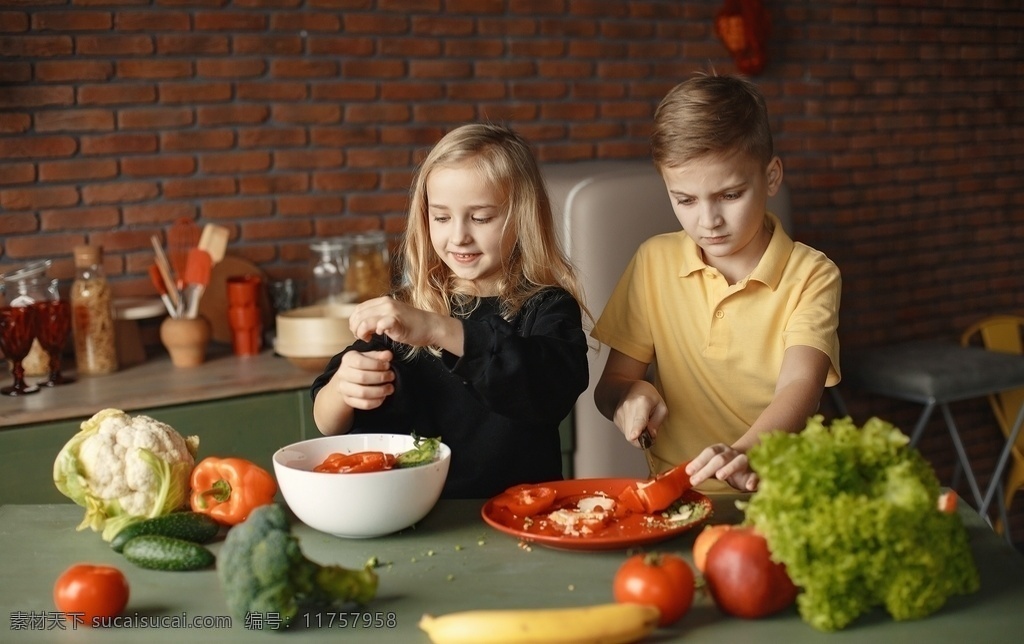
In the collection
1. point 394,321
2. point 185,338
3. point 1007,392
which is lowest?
point 1007,392

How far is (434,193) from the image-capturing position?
68.7 inches

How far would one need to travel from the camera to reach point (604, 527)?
1.36m

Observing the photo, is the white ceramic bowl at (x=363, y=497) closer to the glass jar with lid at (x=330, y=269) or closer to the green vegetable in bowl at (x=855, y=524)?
the green vegetable in bowl at (x=855, y=524)

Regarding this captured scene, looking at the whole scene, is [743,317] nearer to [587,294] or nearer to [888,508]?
[888,508]

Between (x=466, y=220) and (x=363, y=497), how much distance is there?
555 millimetres

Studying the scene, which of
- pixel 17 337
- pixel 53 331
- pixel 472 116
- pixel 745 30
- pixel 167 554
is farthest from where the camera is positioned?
pixel 745 30

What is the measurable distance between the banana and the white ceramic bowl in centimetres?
28

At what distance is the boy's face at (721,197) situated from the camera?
171 centimetres

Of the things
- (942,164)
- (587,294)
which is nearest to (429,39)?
(587,294)

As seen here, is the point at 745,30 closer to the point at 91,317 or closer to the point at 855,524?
the point at 91,317

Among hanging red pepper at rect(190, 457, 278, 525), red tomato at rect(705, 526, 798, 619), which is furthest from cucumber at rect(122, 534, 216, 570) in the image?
red tomato at rect(705, 526, 798, 619)

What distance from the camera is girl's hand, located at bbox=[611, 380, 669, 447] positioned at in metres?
1.62

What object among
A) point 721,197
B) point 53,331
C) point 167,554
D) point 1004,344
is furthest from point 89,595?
point 1004,344

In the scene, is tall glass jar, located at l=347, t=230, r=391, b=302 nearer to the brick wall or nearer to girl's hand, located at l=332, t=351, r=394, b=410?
the brick wall
